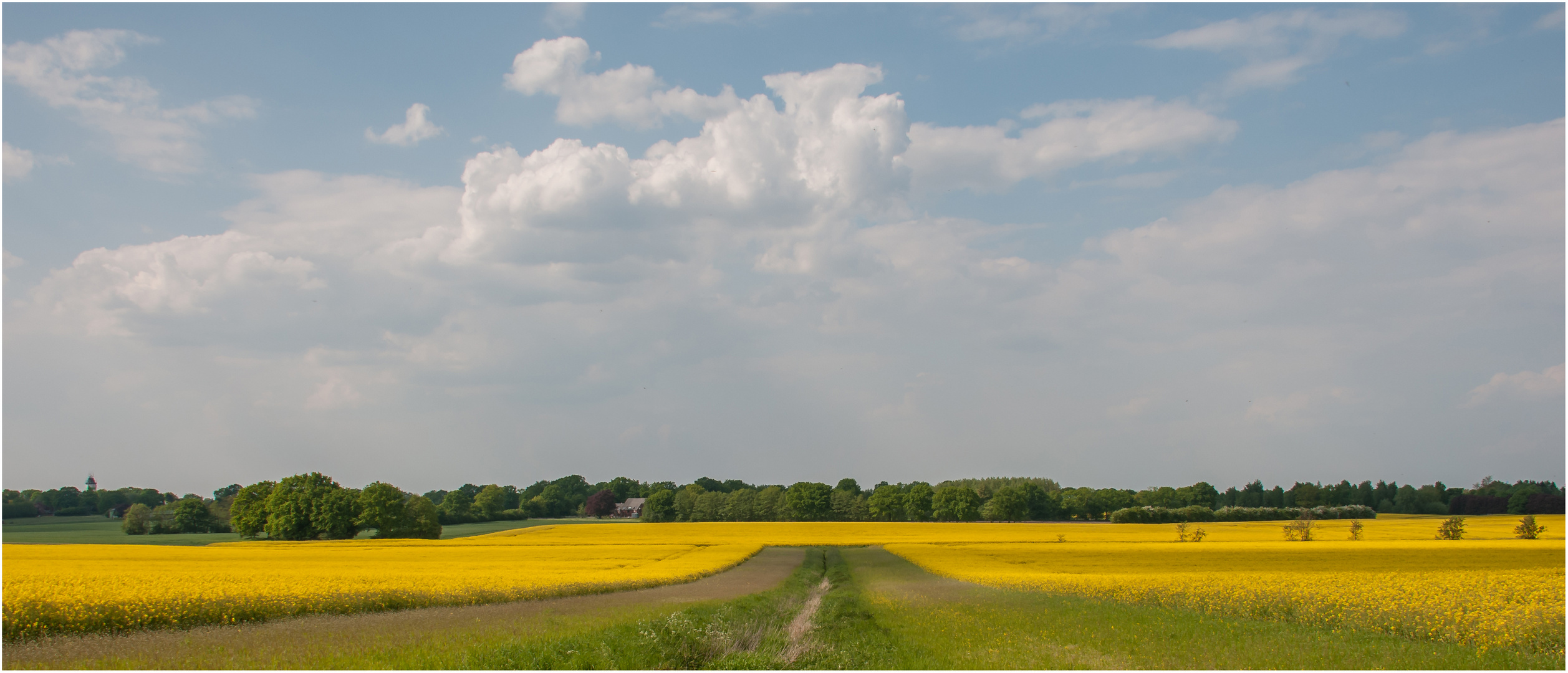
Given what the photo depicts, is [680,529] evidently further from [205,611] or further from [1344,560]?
[205,611]

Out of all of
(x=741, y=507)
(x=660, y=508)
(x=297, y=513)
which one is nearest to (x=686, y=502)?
(x=660, y=508)

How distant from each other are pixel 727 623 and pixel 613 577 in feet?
55.3

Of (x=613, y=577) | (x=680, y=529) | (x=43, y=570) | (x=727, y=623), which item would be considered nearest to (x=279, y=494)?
(x=680, y=529)

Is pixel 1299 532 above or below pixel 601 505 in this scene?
above

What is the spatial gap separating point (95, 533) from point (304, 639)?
94505 millimetres

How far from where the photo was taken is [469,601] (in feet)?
82.7

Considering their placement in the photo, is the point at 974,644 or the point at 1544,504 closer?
the point at 974,644

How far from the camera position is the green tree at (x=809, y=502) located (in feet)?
439

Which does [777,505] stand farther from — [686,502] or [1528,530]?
[1528,530]

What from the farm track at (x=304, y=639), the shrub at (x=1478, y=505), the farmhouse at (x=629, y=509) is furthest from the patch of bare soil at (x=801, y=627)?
the farmhouse at (x=629, y=509)

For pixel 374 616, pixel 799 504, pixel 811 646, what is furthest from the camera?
pixel 799 504

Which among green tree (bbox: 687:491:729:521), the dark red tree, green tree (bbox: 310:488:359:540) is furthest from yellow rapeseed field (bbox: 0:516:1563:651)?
the dark red tree

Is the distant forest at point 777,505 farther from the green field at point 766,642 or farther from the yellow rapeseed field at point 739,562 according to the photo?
the green field at point 766,642

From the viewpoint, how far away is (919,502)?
456ft
